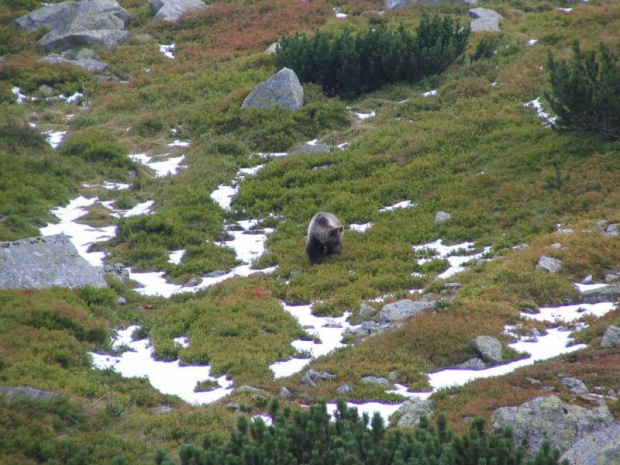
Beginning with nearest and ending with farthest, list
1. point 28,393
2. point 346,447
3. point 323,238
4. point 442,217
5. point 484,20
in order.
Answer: point 346,447 → point 28,393 → point 323,238 → point 442,217 → point 484,20

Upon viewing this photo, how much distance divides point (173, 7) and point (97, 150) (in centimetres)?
1822

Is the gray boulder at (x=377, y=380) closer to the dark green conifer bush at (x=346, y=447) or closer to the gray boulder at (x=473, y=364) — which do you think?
the gray boulder at (x=473, y=364)

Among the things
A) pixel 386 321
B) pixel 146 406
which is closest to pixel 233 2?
pixel 386 321

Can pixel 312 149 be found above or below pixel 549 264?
below

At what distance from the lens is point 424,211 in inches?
789

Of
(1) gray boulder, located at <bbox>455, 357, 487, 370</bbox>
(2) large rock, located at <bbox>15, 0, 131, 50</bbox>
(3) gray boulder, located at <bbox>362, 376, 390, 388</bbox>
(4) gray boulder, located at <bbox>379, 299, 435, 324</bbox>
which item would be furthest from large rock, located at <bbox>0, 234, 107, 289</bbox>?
(2) large rock, located at <bbox>15, 0, 131, 50</bbox>

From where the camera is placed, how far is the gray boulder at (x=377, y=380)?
38.3ft

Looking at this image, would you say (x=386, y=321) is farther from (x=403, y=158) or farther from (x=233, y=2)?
(x=233, y=2)

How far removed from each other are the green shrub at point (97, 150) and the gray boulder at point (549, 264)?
1471 centimetres

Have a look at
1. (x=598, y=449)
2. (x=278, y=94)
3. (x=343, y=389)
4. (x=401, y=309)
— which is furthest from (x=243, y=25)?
(x=598, y=449)

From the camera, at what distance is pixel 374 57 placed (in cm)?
2905

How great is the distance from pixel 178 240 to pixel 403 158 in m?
7.79

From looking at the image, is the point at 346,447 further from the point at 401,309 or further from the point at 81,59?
the point at 81,59

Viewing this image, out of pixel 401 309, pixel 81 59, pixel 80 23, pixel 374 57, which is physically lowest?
pixel 401 309
